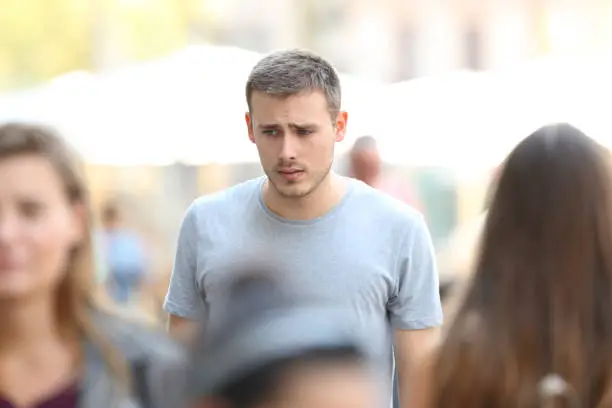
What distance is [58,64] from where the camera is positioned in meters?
14.6

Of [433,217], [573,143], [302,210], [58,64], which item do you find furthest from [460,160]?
[573,143]

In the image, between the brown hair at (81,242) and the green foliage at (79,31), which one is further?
the green foliage at (79,31)

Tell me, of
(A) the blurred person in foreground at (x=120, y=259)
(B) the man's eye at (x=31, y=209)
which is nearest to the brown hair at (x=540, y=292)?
(B) the man's eye at (x=31, y=209)

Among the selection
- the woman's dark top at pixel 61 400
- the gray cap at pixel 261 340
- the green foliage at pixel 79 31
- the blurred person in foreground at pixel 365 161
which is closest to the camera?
the gray cap at pixel 261 340

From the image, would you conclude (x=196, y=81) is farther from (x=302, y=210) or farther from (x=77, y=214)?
(x=77, y=214)

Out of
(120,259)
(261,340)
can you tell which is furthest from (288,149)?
(120,259)

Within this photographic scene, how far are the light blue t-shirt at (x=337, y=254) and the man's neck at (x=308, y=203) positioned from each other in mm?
19

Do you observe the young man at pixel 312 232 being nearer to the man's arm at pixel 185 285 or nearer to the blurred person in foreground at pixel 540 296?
the man's arm at pixel 185 285

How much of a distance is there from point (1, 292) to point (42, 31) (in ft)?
41.8

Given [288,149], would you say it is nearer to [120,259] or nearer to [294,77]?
[294,77]

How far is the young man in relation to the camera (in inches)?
151

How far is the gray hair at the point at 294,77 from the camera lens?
12.9ft

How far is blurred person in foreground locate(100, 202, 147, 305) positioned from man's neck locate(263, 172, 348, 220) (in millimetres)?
6973

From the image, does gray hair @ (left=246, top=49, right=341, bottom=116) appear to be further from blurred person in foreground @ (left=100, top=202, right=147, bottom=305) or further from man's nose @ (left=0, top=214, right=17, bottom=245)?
blurred person in foreground @ (left=100, top=202, right=147, bottom=305)
